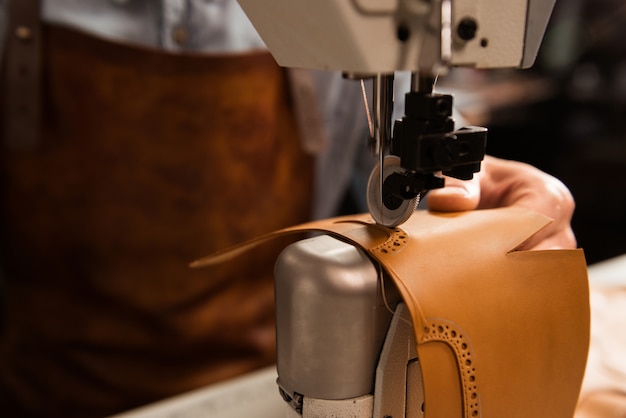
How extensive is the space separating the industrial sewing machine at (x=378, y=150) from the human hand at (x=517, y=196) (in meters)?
0.11

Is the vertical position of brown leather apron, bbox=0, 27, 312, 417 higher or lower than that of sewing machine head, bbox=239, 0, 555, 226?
lower

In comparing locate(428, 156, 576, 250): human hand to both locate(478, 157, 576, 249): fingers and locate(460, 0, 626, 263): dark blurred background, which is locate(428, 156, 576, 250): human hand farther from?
locate(460, 0, 626, 263): dark blurred background

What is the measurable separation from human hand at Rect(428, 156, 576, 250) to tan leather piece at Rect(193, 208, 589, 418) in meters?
0.03

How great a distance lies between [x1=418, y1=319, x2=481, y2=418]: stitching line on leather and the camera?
48cm

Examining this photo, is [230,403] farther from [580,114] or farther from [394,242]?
[580,114]

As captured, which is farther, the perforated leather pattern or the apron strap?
the apron strap

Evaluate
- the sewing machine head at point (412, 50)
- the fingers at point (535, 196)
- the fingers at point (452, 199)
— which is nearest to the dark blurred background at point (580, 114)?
the fingers at point (535, 196)

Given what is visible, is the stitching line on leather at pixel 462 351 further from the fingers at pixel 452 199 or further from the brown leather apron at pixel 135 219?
the brown leather apron at pixel 135 219

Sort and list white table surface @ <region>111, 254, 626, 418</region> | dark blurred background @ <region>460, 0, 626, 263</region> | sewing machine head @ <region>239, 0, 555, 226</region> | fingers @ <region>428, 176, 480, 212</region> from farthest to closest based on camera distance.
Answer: dark blurred background @ <region>460, 0, 626, 263</region> → white table surface @ <region>111, 254, 626, 418</region> → fingers @ <region>428, 176, 480, 212</region> → sewing machine head @ <region>239, 0, 555, 226</region>

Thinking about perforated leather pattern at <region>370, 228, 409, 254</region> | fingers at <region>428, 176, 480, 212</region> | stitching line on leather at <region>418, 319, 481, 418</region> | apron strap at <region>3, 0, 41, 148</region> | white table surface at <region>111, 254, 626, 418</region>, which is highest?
apron strap at <region>3, 0, 41, 148</region>

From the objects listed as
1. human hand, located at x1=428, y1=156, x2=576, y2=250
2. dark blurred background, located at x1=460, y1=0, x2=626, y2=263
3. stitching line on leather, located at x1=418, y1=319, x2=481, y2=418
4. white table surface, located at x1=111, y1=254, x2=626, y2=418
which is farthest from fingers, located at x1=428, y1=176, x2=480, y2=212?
dark blurred background, located at x1=460, y1=0, x2=626, y2=263

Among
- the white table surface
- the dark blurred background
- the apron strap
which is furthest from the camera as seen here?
the dark blurred background

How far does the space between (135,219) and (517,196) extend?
674 mm

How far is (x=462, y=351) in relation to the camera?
0.50 meters
